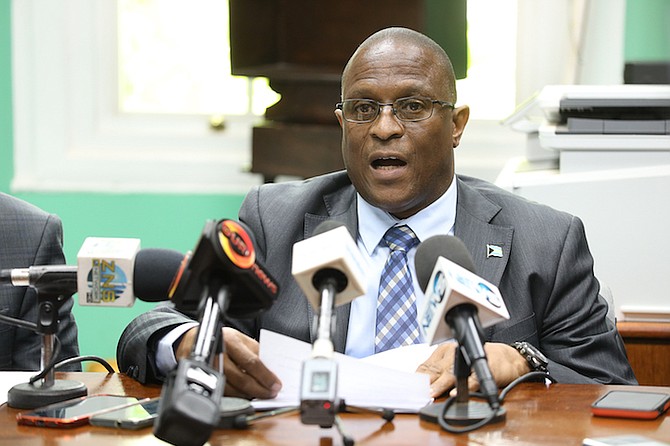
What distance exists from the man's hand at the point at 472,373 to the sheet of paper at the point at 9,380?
73 centimetres

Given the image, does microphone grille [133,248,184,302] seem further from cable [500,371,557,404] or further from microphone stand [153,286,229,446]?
cable [500,371,557,404]

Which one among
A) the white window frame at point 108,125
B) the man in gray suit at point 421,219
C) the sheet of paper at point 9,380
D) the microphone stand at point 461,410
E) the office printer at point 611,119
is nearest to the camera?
the microphone stand at point 461,410

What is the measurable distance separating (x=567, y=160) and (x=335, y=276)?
58.8 inches

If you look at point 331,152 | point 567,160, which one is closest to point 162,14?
point 331,152

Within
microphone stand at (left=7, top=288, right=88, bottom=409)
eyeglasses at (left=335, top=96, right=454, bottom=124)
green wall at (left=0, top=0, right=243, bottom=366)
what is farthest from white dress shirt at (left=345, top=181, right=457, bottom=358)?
green wall at (left=0, top=0, right=243, bottom=366)

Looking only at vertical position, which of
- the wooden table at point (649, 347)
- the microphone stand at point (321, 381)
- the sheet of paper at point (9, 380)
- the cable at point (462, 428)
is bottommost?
the wooden table at point (649, 347)

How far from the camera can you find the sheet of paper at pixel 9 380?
5.74 feet

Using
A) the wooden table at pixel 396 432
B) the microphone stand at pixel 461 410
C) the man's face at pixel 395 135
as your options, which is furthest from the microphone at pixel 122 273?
the man's face at pixel 395 135

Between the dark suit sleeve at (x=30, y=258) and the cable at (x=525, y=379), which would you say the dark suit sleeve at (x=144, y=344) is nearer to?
the dark suit sleeve at (x=30, y=258)

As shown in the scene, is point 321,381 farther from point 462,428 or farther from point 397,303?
point 397,303

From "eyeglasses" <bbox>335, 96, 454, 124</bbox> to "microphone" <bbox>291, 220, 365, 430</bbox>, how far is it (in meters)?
0.82

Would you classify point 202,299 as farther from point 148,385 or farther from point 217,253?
point 148,385

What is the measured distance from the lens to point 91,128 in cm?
410

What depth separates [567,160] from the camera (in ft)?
8.92
